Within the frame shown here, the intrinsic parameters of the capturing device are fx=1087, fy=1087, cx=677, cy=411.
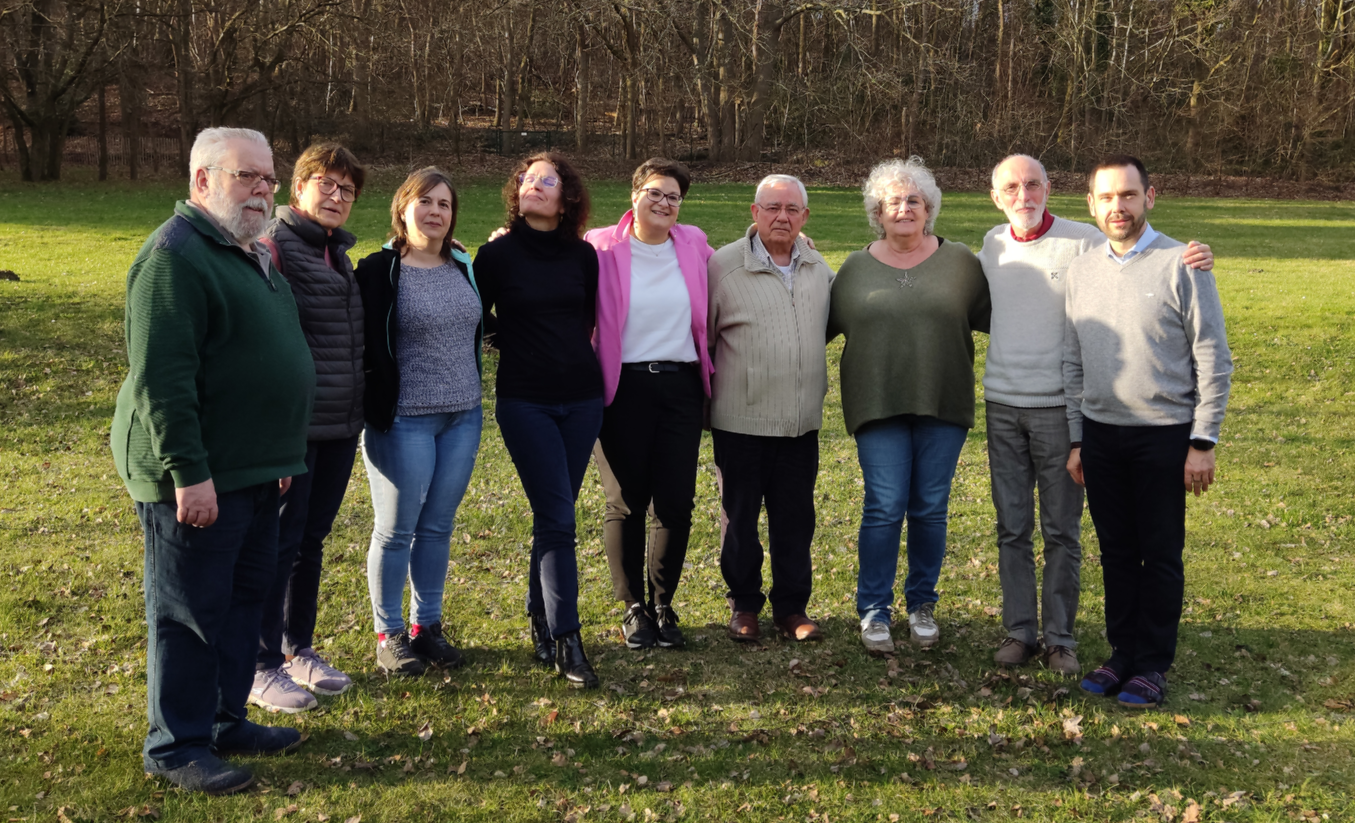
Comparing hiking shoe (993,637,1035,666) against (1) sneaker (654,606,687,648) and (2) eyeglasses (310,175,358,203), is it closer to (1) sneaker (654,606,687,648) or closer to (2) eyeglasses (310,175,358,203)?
(1) sneaker (654,606,687,648)

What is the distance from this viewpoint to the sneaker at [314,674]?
16.7ft

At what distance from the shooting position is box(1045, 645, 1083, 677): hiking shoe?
212 inches

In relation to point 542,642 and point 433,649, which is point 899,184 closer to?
point 542,642

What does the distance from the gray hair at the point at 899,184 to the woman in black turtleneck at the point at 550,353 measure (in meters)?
1.44

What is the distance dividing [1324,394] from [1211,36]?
1335 inches

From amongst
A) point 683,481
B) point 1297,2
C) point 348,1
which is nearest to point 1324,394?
point 683,481

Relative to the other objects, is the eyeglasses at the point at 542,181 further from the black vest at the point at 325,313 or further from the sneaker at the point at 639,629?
the sneaker at the point at 639,629

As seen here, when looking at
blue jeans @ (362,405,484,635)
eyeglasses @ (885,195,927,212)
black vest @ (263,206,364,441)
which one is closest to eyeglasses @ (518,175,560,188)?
black vest @ (263,206,364,441)

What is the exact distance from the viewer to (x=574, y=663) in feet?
17.2

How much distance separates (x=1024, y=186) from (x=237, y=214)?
3460mm

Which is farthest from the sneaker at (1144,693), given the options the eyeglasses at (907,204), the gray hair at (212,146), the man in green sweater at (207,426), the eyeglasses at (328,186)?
the gray hair at (212,146)

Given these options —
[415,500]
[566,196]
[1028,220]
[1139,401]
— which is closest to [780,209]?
[566,196]

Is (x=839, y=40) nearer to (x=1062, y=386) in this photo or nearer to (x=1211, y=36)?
(x=1211, y=36)

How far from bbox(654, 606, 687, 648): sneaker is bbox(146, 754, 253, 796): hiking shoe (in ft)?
7.29
